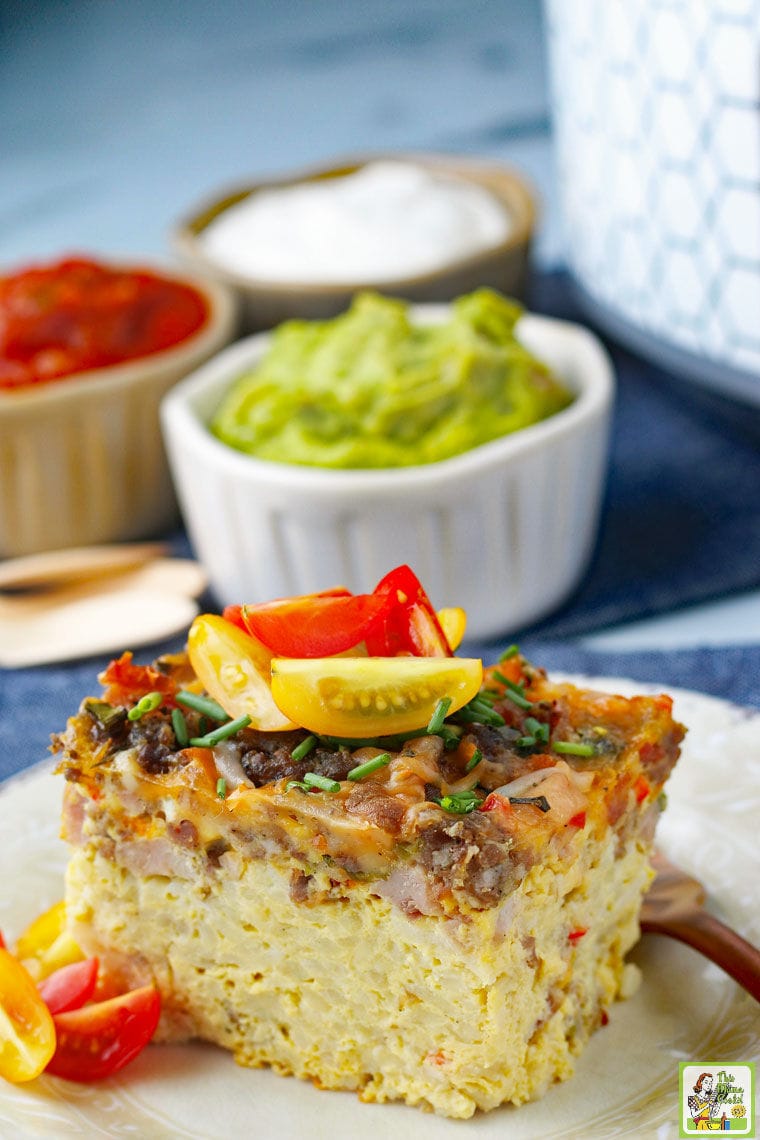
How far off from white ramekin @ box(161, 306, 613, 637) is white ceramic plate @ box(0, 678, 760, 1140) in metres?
1.41

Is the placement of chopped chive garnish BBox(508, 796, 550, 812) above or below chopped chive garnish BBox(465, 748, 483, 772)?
below

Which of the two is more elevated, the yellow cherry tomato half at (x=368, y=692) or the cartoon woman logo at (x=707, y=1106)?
the yellow cherry tomato half at (x=368, y=692)

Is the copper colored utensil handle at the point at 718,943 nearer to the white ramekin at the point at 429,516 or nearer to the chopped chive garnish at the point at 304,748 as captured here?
the chopped chive garnish at the point at 304,748

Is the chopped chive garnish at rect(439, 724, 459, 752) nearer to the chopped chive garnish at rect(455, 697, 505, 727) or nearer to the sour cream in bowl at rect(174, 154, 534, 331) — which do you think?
the chopped chive garnish at rect(455, 697, 505, 727)

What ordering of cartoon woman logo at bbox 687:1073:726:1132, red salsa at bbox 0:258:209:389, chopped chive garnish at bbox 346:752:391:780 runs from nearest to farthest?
cartoon woman logo at bbox 687:1073:726:1132
chopped chive garnish at bbox 346:752:391:780
red salsa at bbox 0:258:209:389

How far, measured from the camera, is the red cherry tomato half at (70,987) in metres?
2.44

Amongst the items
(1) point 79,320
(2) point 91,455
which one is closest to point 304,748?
(2) point 91,455

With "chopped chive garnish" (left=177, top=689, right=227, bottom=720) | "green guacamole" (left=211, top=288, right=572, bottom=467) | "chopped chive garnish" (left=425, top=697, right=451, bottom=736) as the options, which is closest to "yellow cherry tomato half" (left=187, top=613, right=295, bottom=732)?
"chopped chive garnish" (left=177, top=689, right=227, bottom=720)

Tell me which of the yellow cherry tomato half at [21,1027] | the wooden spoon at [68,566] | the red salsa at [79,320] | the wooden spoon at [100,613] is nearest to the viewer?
the yellow cherry tomato half at [21,1027]

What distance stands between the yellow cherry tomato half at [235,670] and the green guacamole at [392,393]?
168 centimetres

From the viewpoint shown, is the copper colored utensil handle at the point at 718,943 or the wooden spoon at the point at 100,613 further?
the wooden spoon at the point at 100,613

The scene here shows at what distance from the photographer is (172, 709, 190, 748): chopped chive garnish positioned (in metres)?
2.33

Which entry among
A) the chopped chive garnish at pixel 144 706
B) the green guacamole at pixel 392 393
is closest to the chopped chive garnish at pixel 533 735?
the chopped chive garnish at pixel 144 706

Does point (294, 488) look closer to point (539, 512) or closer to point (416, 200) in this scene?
point (539, 512)
